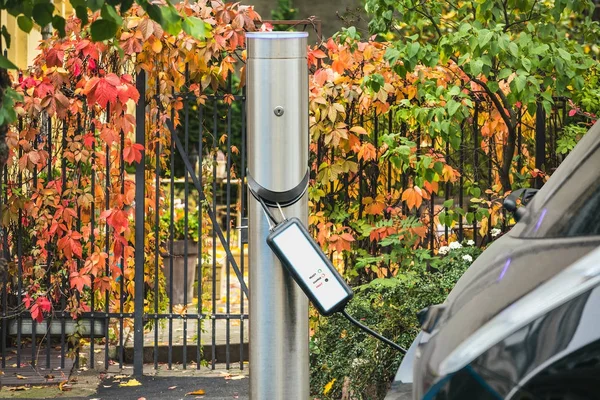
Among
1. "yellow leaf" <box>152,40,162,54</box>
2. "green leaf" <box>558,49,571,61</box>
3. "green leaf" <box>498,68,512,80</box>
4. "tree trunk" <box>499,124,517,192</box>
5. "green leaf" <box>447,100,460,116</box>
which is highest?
"yellow leaf" <box>152,40,162,54</box>

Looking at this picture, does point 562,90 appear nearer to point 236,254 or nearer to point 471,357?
point 471,357

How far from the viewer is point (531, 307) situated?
8.75 ft

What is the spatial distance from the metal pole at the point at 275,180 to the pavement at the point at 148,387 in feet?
8.83

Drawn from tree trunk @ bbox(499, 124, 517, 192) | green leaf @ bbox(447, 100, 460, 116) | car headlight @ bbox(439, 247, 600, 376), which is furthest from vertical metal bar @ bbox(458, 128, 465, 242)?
car headlight @ bbox(439, 247, 600, 376)

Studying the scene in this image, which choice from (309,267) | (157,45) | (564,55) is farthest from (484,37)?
(309,267)

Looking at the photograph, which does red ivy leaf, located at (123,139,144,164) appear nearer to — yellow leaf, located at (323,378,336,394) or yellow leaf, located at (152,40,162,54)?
yellow leaf, located at (152,40,162,54)

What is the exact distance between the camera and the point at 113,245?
7.25 m

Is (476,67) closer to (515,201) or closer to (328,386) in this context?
(328,386)

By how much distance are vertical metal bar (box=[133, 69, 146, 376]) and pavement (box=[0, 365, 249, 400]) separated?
19 centimetres

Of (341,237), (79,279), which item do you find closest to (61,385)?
(79,279)

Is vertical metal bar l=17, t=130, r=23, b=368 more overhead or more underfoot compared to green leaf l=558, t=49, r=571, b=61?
more underfoot

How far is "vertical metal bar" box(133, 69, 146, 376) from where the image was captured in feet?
23.5

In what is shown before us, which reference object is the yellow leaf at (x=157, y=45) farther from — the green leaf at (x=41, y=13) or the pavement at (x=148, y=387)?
the green leaf at (x=41, y=13)

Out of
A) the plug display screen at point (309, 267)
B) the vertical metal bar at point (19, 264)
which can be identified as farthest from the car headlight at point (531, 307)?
the vertical metal bar at point (19, 264)
